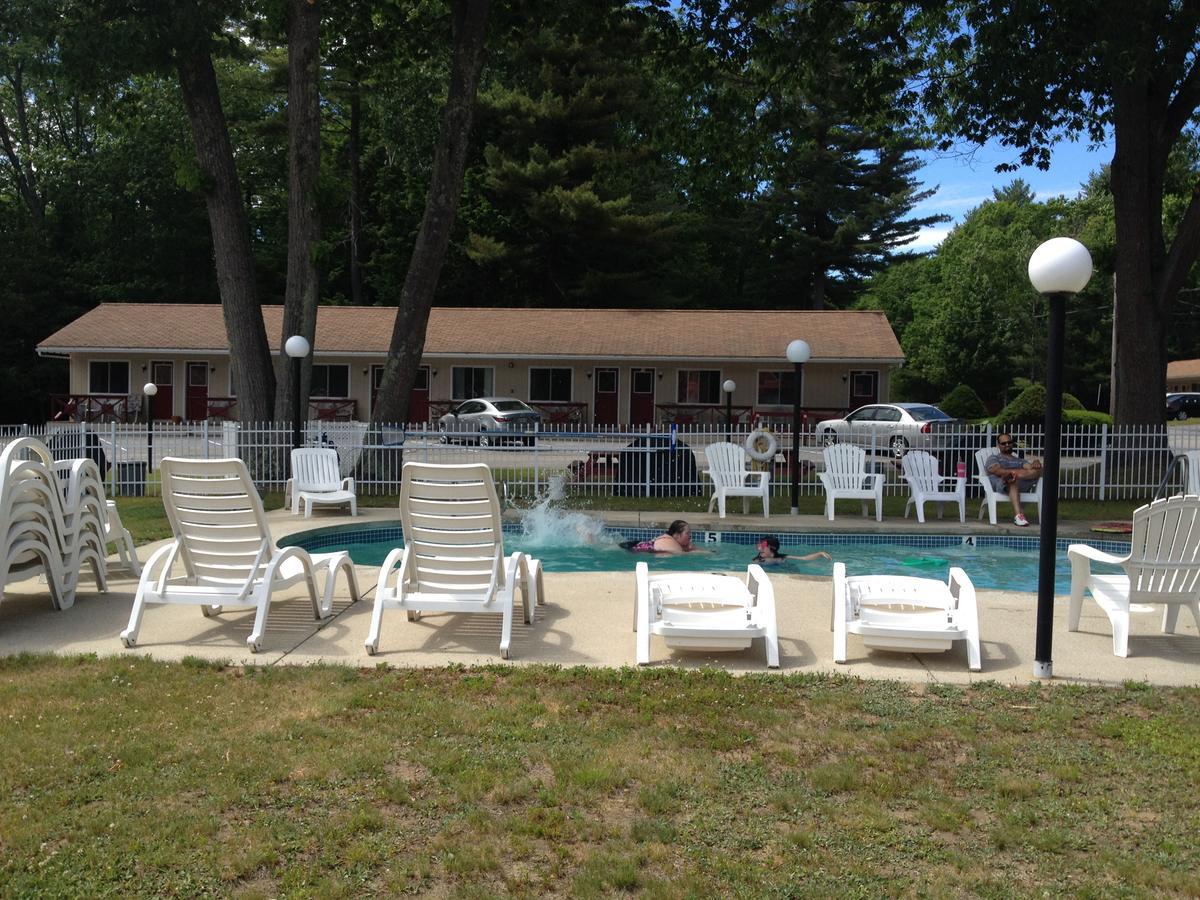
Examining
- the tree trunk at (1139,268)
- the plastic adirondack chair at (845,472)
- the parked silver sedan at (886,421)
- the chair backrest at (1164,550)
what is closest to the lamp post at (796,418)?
the plastic adirondack chair at (845,472)

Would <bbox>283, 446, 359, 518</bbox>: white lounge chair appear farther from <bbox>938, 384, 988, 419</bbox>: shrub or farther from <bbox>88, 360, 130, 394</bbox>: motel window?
<bbox>938, 384, 988, 419</bbox>: shrub

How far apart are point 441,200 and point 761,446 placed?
6.94 meters

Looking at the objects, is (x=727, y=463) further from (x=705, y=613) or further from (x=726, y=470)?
(x=705, y=613)

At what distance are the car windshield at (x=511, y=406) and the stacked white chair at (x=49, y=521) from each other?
2262cm

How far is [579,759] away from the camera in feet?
14.4

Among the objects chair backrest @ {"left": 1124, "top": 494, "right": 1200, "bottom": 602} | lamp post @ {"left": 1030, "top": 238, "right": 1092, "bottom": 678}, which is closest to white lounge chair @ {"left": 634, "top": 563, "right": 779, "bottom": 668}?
lamp post @ {"left": 1030, "top": 238, "right": 1092, "bottom": 678}

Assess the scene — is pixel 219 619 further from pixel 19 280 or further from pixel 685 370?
pixel 19 280

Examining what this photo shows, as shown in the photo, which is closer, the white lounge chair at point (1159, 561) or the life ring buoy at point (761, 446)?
the white lounge chair at point (1159, 561)

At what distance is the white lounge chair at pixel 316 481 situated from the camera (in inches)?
546

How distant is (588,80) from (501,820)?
38408mm

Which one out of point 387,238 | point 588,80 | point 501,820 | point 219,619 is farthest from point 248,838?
point 387,238

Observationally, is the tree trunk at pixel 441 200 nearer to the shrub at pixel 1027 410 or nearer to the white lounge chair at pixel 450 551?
the white lounge chair at pixel 450 551

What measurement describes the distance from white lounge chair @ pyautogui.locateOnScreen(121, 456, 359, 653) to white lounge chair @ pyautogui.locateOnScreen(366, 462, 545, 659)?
2.68ft

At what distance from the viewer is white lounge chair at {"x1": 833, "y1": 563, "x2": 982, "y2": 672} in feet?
19.9
